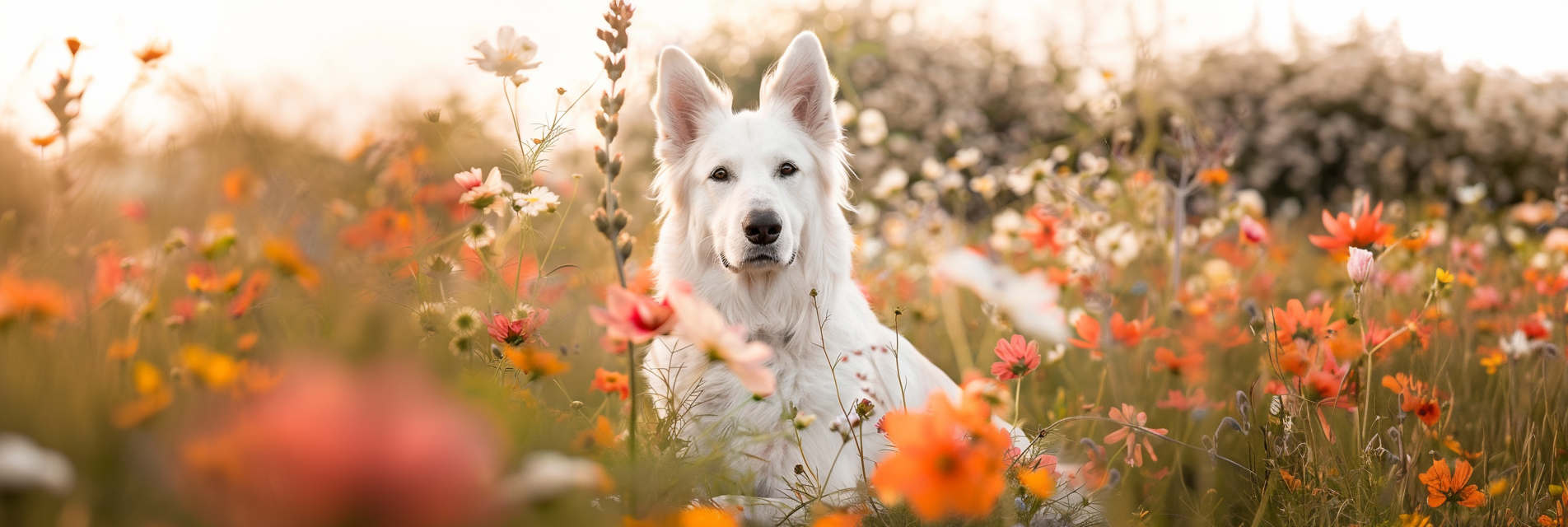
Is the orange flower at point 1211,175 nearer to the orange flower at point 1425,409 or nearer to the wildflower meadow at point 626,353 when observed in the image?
the wildflower meadow at point 626,353

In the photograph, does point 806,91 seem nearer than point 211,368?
No

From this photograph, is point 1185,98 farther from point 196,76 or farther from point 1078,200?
point 196,76

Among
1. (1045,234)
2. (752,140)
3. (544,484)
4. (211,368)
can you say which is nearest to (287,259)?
(211,368)

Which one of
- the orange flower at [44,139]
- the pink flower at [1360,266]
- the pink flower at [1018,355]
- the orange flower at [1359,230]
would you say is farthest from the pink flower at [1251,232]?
the orange flower at [44,139]

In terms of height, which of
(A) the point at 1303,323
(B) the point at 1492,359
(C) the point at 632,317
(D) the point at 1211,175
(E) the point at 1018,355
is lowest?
(B) the point at 1492,359

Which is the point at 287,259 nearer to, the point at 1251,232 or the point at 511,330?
the point at 511,330

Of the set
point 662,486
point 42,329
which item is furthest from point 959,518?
point 42,329

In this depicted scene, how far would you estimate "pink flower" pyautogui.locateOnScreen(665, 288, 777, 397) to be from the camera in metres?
1.05

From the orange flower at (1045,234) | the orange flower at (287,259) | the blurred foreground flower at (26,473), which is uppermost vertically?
the orange flower at (287,259)

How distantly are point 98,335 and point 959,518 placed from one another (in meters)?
1.91

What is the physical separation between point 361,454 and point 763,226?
221 centimetres

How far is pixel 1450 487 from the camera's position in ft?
6.31

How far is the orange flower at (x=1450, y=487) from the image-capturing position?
1.90 meters

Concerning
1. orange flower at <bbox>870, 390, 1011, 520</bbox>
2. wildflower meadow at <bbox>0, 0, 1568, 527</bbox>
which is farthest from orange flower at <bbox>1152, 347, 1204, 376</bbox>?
orange flower at <bbox>870, 390, 1011, 520</bbox>
